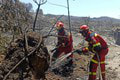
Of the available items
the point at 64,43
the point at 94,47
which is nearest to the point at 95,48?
the point at 94,47

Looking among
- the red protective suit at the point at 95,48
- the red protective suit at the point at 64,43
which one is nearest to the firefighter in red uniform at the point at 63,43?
the red protective suit at the point at 64,43

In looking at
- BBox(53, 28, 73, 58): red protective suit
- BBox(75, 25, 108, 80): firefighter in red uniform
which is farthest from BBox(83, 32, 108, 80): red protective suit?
BBox(53, 28, 73, 58): red protective suit

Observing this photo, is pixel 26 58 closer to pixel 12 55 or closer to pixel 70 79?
pixel 12 55

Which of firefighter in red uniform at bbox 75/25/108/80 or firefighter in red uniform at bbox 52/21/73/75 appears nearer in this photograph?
firefighter in red uniform at bbox 75/25/108/80

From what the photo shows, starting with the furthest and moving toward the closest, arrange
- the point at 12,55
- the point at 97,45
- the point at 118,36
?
1. the point at 118,36
2. the point at 97,45
3. the point at 12,55

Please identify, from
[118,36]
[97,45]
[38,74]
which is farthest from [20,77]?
[118,36]

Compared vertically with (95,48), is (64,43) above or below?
below

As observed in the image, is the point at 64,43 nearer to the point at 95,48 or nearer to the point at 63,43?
the point at 63,43

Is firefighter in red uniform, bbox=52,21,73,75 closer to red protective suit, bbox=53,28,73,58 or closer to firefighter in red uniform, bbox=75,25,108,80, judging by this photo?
red protective suit, bbox=53,28,73,58

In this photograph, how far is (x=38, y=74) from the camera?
4.15 m

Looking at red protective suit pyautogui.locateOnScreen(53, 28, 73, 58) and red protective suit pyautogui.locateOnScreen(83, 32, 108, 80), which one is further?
red protective suit pyautogui.locateOnScreen(53, 28, 73, 58)

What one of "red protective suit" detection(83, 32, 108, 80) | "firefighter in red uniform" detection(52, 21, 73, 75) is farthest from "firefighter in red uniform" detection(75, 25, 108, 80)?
"firefighter in red uniform" detection(52, 21, 73, 75)

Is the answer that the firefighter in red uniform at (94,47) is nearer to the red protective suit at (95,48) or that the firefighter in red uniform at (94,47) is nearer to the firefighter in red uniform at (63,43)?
the red protective suit at (95,48)

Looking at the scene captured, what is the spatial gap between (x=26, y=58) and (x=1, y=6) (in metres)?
2.82
